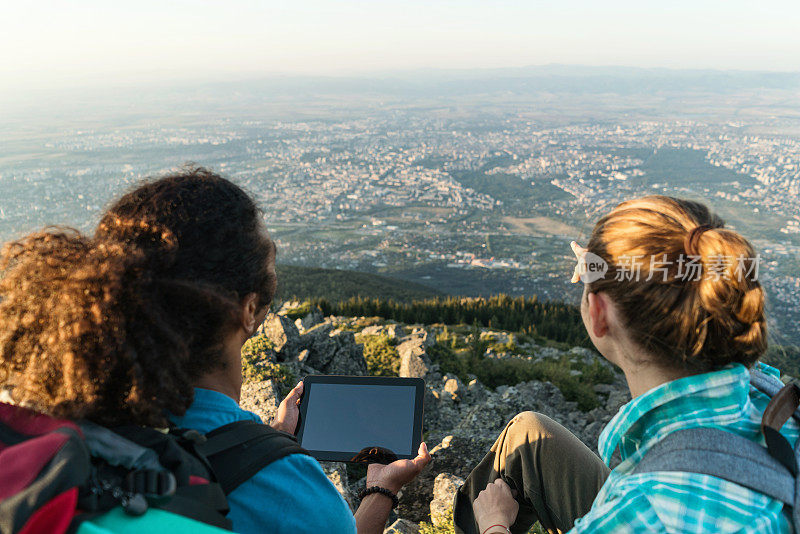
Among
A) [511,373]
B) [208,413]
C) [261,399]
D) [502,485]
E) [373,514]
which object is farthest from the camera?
[511,373]

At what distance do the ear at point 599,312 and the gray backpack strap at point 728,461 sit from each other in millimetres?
460

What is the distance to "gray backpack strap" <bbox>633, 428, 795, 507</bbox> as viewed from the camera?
4.30 feet

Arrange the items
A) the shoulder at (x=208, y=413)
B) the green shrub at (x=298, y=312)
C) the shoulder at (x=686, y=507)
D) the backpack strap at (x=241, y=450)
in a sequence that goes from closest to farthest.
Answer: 1. the shoulder at (x=686, y=507)
2. the backpack strap at (x=241, y=450)
3. the shoulder at (x=208, y=413)
4. the green shrub at (x=298, y=312)

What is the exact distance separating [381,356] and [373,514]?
535cm

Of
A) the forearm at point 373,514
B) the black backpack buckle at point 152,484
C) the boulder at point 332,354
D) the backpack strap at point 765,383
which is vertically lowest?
the boulder at point 332,354

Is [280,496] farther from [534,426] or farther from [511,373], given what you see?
[511,373]

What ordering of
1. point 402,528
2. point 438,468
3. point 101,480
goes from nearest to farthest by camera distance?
point 101,480
point 402,528
point 438,468

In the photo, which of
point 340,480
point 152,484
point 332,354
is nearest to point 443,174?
point 332,354

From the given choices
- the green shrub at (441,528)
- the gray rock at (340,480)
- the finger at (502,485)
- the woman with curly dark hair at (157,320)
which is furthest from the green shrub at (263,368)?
the woman with curly dark hair at (157,320)

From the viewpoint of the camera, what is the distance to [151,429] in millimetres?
1296

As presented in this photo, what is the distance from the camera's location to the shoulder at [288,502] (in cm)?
142

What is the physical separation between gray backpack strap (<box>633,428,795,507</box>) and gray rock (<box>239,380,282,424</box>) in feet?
11.2

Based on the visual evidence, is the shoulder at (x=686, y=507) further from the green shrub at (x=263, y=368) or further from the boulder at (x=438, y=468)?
the green shrub at (x=263, y=368)

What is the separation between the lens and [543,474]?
8.29ft
